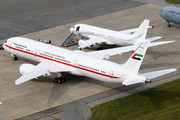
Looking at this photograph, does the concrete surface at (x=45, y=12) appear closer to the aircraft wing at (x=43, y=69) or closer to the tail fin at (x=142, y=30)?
the aircraft wing at (x=43, y=69)

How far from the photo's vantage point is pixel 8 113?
37938 millimetres

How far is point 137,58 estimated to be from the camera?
3838 centimetres

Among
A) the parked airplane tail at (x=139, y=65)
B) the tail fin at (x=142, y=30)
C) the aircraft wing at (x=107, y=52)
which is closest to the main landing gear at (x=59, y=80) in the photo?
the aircraft wing at (x=107, y=52)

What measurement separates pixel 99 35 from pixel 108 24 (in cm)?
1515

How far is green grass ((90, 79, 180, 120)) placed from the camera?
119 feet

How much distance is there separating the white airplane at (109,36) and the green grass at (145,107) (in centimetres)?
1402

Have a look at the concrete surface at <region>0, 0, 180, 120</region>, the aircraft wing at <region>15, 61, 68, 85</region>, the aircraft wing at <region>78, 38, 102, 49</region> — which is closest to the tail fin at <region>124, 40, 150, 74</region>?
the concrete surface at <region>0, 0, 180, 120</region>

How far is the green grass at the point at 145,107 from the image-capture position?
36281mm

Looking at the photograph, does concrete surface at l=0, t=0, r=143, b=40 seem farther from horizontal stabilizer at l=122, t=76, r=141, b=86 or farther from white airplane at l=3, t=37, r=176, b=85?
horizontal stabilizer at l=122, t=76, r=141, b=86

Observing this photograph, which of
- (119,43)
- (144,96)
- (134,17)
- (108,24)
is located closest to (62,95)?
(144,96)

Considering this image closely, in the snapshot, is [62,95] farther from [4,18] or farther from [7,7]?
[7,7]

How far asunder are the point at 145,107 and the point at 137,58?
6328 millimetres

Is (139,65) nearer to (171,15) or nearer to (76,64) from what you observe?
(76,64)

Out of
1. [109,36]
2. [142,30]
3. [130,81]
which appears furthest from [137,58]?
[109,36]
